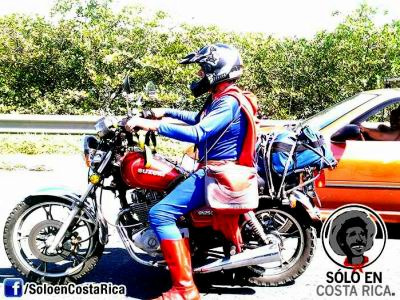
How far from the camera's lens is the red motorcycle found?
157 inches

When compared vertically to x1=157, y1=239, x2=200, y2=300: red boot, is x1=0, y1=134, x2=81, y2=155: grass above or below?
above

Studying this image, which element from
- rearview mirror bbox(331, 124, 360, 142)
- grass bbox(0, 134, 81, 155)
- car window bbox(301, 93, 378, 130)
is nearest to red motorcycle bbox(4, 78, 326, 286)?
rearview mirror bbox(331, 124, 360, 142)

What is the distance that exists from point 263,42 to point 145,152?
41.7ft

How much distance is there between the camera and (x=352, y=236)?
5.09 meters

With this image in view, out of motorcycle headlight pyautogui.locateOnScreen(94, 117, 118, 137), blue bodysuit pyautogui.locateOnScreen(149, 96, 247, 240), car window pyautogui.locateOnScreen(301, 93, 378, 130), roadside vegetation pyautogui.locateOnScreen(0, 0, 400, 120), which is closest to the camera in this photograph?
blue bodysuit pyautogui.locateOnScreen(149, 96, 247, 240)

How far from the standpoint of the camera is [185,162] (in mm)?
5328

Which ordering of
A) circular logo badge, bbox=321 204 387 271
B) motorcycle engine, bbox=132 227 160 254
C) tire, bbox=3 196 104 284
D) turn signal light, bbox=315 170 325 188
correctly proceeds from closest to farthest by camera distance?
motorcycle engine, bbox=132 227 160 254
tire, bbox=3 196 104 284
turn signal light, bbox=315 170 325 188
circular logo badge, bbox=321 204 387 271

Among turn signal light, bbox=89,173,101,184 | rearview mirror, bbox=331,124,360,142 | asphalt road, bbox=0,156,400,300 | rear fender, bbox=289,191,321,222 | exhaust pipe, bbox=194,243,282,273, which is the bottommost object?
asphalt road, bbox=0,156,400,300

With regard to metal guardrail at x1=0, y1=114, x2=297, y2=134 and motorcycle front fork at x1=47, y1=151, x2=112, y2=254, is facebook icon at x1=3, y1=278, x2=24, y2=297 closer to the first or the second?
motorcycle front fork at x1=47, y1=151, x2=112, y2=254

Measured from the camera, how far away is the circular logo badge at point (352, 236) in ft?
16.3

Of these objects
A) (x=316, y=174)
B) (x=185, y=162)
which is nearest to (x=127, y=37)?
(x=185, y=162)

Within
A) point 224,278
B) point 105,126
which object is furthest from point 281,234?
Result: point 105,126

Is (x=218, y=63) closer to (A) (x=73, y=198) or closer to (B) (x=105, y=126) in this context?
(B) (x=105, y=126)

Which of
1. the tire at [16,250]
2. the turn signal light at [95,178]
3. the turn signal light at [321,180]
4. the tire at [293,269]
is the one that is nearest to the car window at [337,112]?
the turn signal light at [321,180]
